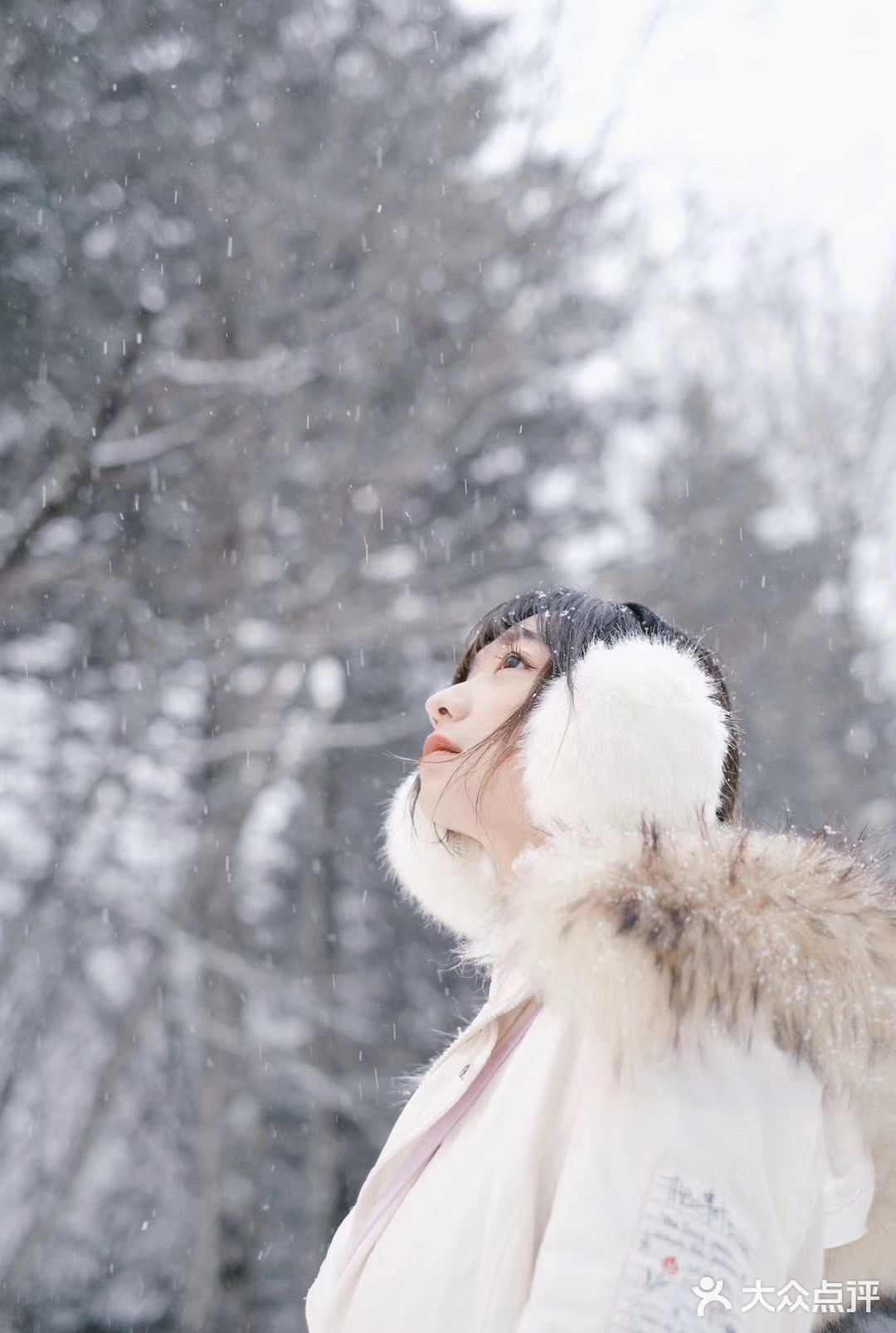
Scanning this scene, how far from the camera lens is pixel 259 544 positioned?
20.3 feet

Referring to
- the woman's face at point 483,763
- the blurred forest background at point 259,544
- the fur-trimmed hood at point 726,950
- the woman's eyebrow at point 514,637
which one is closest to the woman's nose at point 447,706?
the woman's face at point 483,763

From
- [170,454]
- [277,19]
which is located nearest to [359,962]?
[170,454]

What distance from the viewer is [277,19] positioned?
5.52 metres

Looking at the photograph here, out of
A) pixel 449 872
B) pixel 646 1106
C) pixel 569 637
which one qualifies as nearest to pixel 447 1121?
pixel 646 1106

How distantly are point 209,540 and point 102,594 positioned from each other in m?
0.78

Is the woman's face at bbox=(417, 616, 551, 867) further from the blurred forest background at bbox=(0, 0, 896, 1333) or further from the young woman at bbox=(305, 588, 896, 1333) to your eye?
the blurred forest background at bbox=(0, 0, 896, 1333)

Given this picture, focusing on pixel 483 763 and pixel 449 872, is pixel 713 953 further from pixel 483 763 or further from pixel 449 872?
pixel 449 872

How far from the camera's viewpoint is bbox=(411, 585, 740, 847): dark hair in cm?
134

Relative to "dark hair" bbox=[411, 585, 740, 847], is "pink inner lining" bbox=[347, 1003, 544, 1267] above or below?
below

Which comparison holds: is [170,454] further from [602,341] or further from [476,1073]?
[476,1073]

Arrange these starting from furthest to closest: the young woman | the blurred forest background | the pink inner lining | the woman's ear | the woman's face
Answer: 1. the blurred forest background
2. the woman's ear
3. the woman's face
4. the pink inner lining
5. the young woman

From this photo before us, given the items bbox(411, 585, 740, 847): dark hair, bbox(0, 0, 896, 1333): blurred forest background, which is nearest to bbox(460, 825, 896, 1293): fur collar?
bbox(411, 585, 740, 847): dark hair

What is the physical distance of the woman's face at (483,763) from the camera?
1324 millimetres

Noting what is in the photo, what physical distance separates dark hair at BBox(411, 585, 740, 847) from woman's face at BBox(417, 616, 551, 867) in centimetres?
1
